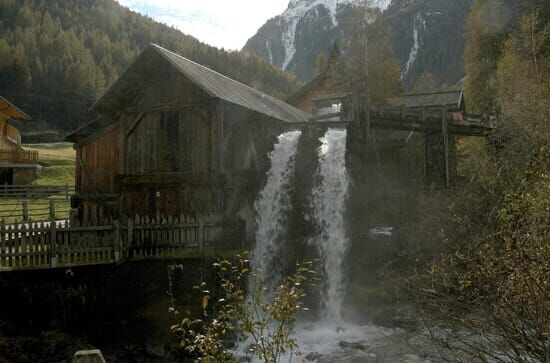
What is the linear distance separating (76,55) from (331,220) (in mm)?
82436

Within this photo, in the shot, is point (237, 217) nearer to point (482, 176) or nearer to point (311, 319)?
point (311, 319)

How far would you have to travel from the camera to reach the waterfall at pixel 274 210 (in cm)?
1711

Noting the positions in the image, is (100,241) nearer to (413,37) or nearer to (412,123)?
(412,123)

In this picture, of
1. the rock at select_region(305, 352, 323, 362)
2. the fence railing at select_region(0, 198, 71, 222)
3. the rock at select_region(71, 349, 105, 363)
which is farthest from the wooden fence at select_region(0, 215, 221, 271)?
the rock at select_region(71, 349, 105, 363)

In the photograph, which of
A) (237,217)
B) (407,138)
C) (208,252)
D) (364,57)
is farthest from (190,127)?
(364,57)

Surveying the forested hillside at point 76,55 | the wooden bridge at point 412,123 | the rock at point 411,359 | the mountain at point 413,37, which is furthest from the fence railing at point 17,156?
the mountain at point 413,37

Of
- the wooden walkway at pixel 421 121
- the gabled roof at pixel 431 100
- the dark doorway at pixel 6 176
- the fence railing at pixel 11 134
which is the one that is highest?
the gabled roof at pixel 431 100

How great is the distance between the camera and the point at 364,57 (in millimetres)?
31828

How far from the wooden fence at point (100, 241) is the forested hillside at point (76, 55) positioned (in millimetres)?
69441

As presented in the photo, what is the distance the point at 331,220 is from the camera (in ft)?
59.4

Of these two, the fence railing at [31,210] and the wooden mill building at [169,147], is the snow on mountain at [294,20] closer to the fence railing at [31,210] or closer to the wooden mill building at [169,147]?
the fence railing at [31,210]

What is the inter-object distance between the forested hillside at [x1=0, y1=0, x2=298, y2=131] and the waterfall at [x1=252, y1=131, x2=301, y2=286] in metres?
66.5

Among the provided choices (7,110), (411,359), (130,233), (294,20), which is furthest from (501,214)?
(294,20)

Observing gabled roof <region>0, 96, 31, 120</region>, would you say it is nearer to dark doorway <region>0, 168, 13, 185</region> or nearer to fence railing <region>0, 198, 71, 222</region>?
dark doorway <region>0, 168, 13, 185</region>
